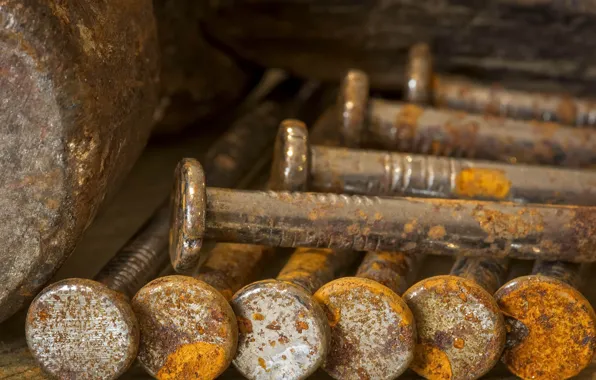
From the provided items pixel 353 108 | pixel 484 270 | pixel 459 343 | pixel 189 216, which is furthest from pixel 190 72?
pixel 459 343

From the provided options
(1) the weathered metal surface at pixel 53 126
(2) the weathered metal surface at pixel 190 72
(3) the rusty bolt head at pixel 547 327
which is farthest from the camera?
(2) the weathered metal surface at pixel 190 72

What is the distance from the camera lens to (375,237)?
1.90m

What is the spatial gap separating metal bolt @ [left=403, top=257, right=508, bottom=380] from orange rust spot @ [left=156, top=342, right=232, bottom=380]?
15.6 inches

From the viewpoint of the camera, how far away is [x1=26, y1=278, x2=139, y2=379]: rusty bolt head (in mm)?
1601

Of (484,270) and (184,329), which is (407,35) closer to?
(484,270)

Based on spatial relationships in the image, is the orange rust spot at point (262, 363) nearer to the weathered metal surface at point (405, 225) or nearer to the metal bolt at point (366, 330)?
the metal bolt at point (366, 330)

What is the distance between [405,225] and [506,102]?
912 millimetres

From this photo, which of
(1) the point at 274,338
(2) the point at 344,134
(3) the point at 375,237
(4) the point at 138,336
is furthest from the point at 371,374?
(2) the point at 344,134

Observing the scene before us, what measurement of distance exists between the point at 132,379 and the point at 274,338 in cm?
34

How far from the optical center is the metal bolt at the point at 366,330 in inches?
64.9

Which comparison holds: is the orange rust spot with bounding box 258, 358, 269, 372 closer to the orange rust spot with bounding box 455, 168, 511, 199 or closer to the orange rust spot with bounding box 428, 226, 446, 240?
the orange rust spot with bounding box 428, 226, 446, 240

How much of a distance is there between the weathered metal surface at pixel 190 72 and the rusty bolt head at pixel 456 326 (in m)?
1.28

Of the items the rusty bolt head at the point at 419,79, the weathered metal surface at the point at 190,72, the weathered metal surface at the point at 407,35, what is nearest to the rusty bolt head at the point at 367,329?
the rusty bolt head at the point at 419,79

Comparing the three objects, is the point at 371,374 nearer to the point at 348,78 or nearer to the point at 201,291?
the point at 201,291
